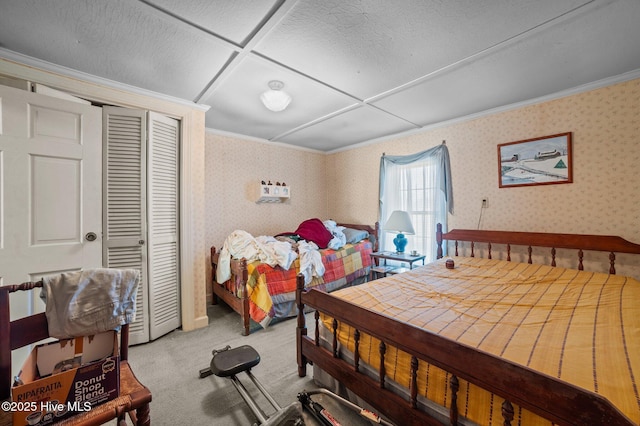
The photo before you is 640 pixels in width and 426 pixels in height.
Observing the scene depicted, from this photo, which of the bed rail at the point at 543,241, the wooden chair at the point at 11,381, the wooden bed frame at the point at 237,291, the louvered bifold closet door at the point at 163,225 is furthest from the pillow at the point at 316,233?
the wooden chair at the point at 11,381

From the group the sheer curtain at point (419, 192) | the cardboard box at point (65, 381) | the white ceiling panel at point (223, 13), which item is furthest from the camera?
the sheer curtain at point (419, 192)

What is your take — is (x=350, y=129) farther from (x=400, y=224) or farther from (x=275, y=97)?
(x=275, y=97)

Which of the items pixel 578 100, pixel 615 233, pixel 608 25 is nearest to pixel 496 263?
pixel 615 233

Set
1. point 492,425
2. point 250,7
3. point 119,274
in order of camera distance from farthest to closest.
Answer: point 250,7, point 119,274, point 492,425

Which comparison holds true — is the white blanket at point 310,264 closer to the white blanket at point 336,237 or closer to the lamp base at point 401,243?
the white blanket at point 336,237

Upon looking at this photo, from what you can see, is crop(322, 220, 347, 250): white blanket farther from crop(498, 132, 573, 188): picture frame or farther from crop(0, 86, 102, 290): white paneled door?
crop(0, 86, 102, 290): white paneled door

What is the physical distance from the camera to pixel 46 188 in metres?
1.96

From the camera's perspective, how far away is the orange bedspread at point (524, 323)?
98 centimetres

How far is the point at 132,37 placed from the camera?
1.72 metres

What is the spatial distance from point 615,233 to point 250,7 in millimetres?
3581

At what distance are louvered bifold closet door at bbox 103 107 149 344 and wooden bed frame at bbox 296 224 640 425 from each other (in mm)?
1659

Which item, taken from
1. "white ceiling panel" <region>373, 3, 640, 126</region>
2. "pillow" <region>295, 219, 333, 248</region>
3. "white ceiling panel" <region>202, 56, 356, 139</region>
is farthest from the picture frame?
"pillow" <region>295, 219, 333, 248</region>

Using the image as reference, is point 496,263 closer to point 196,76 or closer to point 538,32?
point 538,32

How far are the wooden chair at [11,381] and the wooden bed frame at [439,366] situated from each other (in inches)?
38.4
